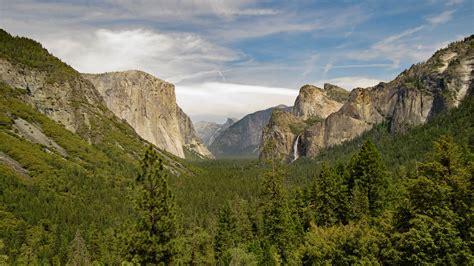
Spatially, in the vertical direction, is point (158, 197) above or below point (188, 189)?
above

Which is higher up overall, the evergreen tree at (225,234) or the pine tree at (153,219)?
the pine tree at (153,219)

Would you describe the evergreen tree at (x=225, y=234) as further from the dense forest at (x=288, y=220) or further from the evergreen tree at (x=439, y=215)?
the evergreen tree at (x=439, y=215)

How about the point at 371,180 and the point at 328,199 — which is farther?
the point at 371,180

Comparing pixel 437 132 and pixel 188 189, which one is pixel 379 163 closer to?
pixel 437 132

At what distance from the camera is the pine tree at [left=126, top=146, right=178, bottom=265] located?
1127 inches

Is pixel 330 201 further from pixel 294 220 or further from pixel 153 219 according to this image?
pixel 153 219

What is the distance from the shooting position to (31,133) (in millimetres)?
198750

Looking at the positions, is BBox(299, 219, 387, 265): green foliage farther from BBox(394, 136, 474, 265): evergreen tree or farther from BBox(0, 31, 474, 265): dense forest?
BBox(394, 136, 474, 265): evergreen tree

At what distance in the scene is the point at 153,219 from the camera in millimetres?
29281

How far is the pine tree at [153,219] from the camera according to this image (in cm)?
2862

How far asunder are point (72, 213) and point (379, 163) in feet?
329

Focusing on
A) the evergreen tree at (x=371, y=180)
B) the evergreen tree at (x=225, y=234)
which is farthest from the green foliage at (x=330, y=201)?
the evergreen tree at (x=225, y=234)

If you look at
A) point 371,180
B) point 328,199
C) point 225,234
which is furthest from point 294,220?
point 225,234

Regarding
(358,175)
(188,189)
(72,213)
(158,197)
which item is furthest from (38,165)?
(158,197)
